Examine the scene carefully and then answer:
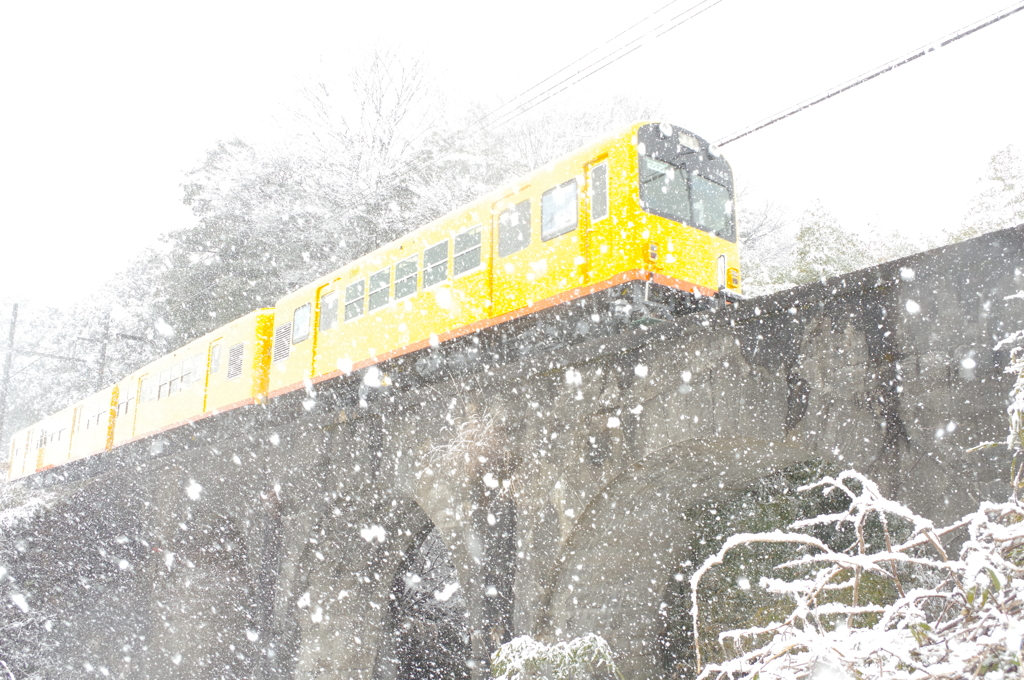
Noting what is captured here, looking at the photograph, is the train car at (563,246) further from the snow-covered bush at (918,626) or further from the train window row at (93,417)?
the train window row at (93,417)

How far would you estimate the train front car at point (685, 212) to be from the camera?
7.37 metres

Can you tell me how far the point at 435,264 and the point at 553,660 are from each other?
496cm

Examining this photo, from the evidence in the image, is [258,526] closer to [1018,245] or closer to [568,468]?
[568,468]

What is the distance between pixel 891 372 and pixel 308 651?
6.81 m

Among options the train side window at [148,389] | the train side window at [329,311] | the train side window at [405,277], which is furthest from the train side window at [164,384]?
the train side window at [405,277]

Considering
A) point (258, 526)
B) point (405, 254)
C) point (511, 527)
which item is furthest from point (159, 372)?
point (511, 527)

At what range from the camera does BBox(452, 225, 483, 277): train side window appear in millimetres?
8211

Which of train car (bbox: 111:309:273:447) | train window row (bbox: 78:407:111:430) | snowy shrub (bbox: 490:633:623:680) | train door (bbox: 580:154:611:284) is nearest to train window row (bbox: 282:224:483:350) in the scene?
train car (bbox: 111:309:273:447)

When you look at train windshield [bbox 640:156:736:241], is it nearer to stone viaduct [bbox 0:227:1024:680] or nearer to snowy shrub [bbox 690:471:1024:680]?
stone viaduct [bbox 0:227:1024:680]

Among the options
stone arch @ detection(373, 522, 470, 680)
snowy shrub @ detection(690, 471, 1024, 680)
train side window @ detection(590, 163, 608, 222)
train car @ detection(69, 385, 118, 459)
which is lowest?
stone arch @ detection(373, 522, 470, 680)

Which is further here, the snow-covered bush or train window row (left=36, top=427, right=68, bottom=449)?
train window row (left=36, top=427, right=68, bottom=449)

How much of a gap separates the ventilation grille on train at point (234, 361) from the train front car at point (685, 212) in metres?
7.14

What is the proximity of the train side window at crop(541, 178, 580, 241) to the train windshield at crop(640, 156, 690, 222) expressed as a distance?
68 centimetres

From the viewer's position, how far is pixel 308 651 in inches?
324
